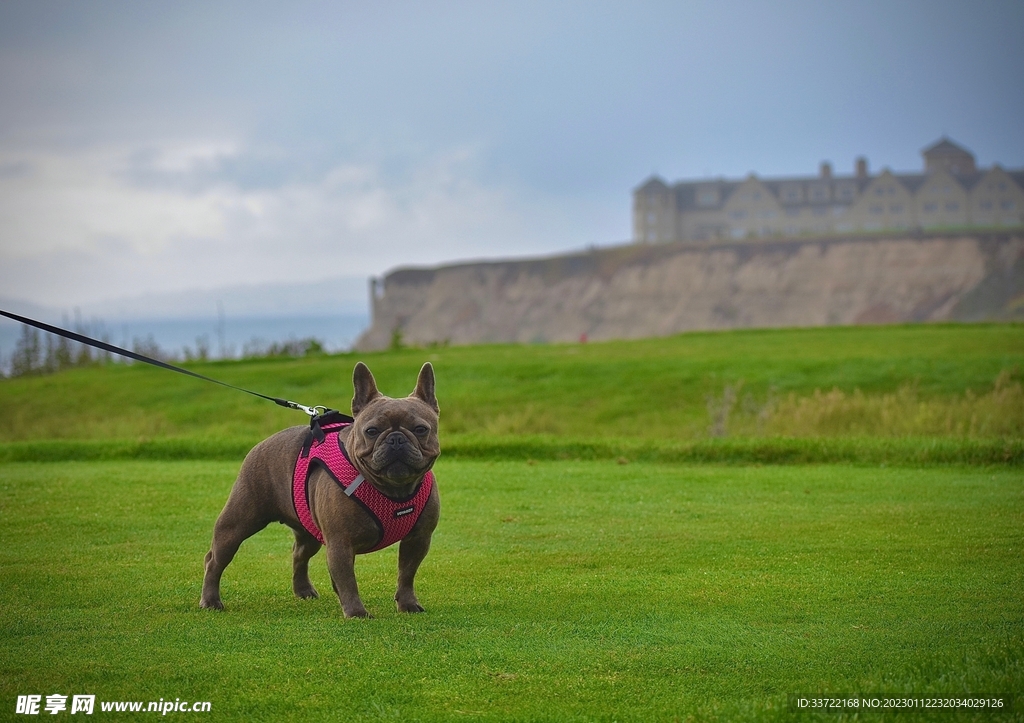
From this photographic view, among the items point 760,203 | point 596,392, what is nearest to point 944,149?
point 760,203

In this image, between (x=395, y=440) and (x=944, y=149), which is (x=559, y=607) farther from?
(x=944, y=149)

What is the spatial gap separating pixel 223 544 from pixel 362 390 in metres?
1.65

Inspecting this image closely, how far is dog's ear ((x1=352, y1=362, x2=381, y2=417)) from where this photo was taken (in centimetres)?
756

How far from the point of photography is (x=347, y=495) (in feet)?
24.6

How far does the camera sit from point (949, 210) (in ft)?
469

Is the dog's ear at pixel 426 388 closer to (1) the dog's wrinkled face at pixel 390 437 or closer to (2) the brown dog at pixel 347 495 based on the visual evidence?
(2) the brown dog at pixel 347 495

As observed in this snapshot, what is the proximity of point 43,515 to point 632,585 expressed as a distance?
22.3 ft

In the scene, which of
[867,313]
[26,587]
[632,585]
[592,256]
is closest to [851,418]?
[632,585]

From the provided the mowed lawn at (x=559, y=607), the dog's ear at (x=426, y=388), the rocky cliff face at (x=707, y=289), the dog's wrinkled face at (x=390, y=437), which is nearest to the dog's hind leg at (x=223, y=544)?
the mowed lawn at (x=559, y=607)

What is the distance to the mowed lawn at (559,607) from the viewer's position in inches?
236

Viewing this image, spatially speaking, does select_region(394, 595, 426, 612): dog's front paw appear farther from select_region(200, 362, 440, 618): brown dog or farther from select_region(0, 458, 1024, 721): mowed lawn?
select_region(0, 458, 1024, 721): mowed lawn

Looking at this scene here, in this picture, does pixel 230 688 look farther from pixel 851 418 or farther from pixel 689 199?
pixel 689 199

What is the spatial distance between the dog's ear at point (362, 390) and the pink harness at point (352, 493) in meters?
0.39

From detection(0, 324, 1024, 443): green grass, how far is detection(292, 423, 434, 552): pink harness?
10680mm
